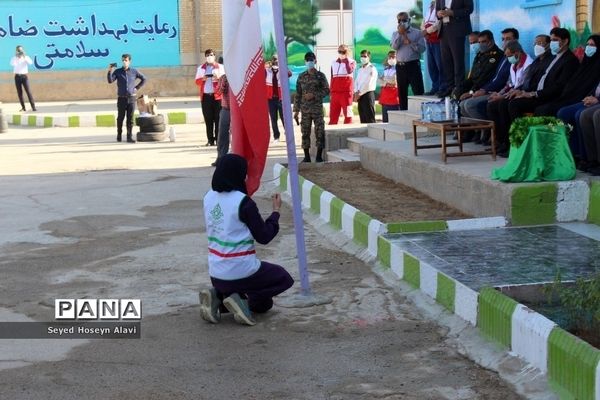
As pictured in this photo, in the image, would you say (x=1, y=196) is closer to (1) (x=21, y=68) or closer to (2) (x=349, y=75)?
(2) (x=349, y=75)

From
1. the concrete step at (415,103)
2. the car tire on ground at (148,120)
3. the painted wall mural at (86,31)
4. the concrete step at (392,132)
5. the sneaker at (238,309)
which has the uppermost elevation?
the painted wall mural at (86,31)

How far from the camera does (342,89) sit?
800 inches

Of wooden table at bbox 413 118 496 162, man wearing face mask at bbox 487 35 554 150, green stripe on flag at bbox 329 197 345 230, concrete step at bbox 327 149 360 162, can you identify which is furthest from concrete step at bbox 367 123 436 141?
green stripe on flag at bbox 329 197 345 230

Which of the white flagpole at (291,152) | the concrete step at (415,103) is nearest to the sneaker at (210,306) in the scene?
the white flagpole at (291,152)

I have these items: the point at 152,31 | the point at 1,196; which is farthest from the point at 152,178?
the point at 152,31

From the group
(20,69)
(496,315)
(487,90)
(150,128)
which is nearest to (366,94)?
(150,128)

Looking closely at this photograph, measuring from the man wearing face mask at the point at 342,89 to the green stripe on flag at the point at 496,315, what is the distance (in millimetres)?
13889

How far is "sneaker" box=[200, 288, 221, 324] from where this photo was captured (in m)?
6.94

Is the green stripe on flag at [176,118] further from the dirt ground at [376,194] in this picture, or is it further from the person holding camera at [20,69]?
the dirt ground at [376,194]

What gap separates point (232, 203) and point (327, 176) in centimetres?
661

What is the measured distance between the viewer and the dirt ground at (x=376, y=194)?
10.1 m

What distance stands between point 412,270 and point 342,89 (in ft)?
42.2

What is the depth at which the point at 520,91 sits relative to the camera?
36.0 feet

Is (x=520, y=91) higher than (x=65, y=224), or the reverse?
(x=520, y=91)
